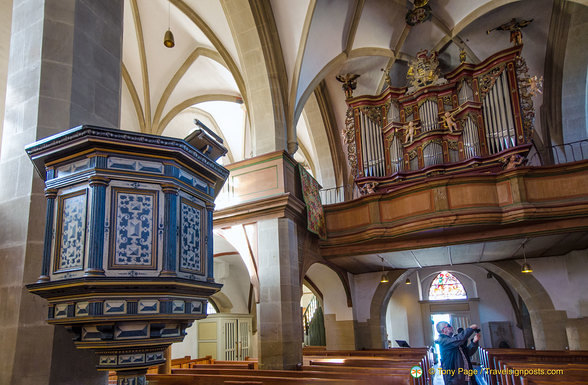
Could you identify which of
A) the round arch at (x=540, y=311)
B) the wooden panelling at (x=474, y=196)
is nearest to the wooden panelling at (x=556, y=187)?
the wooden panelling at (x=474, y=196)

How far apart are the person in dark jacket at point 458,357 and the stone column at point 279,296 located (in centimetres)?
281

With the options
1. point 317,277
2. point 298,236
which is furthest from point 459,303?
point 298,236

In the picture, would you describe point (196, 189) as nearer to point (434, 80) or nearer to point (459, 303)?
point (434, 80)

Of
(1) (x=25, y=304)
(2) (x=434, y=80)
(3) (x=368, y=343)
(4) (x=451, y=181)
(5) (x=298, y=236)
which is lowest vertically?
(3) (x=368, y=343)

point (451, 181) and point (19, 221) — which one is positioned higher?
point (451, 181)

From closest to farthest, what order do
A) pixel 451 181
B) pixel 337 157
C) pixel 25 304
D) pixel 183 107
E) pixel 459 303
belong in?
pixel 25 304 < pixel 451 181 < pixel 183 107 < pixel 337 157 < pixel 459 303

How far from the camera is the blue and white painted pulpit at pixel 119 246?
10.0 ft

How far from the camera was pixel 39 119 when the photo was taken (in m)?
3.97

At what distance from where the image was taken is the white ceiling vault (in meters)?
10.7

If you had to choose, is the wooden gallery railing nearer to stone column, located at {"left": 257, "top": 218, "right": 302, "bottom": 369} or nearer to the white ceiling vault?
the white ceiling vault

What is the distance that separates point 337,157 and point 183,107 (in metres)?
5.52

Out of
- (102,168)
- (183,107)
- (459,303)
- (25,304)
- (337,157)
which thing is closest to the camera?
(102,168)

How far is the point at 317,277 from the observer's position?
13727mm

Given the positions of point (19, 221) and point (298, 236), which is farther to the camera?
point (298, 236)
